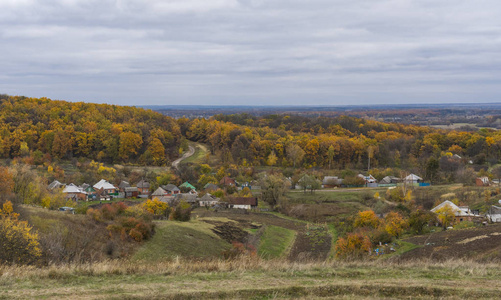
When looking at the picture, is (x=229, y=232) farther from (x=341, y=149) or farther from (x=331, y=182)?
(x=341, y=149)

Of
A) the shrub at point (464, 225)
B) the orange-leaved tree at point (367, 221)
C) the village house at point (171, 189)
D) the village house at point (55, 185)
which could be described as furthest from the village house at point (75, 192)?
the shrub at point (464, 225)

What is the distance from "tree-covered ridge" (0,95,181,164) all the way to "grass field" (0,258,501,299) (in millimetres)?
66389

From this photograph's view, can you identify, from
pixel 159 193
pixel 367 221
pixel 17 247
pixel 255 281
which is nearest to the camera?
pixel 255 281

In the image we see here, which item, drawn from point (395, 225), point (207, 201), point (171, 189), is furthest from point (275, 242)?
point (171, 189)

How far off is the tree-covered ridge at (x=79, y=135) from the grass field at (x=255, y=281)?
2614 inches

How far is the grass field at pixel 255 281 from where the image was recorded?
8305mm

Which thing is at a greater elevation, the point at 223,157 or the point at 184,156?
the point at 223,157

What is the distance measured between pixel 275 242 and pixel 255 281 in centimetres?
2319

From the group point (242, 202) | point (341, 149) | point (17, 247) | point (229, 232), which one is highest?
point (17, 247)

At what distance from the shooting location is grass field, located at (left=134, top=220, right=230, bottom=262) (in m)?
23.5

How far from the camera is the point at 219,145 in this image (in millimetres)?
84688

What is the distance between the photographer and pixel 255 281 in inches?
361

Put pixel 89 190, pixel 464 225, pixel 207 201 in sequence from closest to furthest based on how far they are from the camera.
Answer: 1. pixel 464 225
2. pixel 207 201
3. pixel 89 190

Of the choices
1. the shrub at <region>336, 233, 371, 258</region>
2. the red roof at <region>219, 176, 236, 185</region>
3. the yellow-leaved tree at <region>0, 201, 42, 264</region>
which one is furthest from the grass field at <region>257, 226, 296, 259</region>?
the red roof at <region>219, 176, 236, 185</region>
